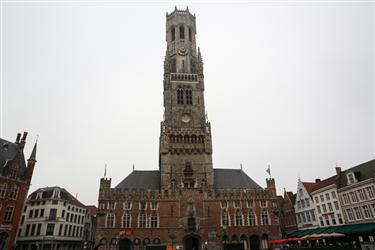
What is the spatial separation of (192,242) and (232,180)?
15031 millimetres

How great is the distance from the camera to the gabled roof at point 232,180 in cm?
5215

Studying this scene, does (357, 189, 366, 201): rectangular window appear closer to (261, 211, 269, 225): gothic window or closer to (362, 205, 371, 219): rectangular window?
(362, 205, 371, 219): rectangular window

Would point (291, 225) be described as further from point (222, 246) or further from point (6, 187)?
point (6, 187)

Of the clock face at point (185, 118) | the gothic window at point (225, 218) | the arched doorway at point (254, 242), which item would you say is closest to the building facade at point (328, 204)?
the arched doorway at point (254, 242)

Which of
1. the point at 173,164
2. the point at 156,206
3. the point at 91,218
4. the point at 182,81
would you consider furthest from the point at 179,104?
the point at 91,218

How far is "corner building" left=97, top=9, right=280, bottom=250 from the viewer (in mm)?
45062

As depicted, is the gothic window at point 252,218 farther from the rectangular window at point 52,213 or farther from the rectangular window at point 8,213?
the rectangular window at point 8,213

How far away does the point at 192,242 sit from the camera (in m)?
46.1

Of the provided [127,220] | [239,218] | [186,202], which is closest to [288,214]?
[239,218]

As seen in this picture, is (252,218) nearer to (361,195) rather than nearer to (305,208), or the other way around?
(305,208)

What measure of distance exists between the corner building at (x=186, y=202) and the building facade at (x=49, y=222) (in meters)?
16.0

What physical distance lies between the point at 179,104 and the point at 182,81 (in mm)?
6263

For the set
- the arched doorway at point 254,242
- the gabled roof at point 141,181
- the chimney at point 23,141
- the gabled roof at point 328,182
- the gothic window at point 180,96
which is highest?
the gothic window at point 180,96

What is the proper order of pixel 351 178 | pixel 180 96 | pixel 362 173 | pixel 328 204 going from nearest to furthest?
pixel 362 173, pixel 351 178, pixel 328 204, pixel 180 96
